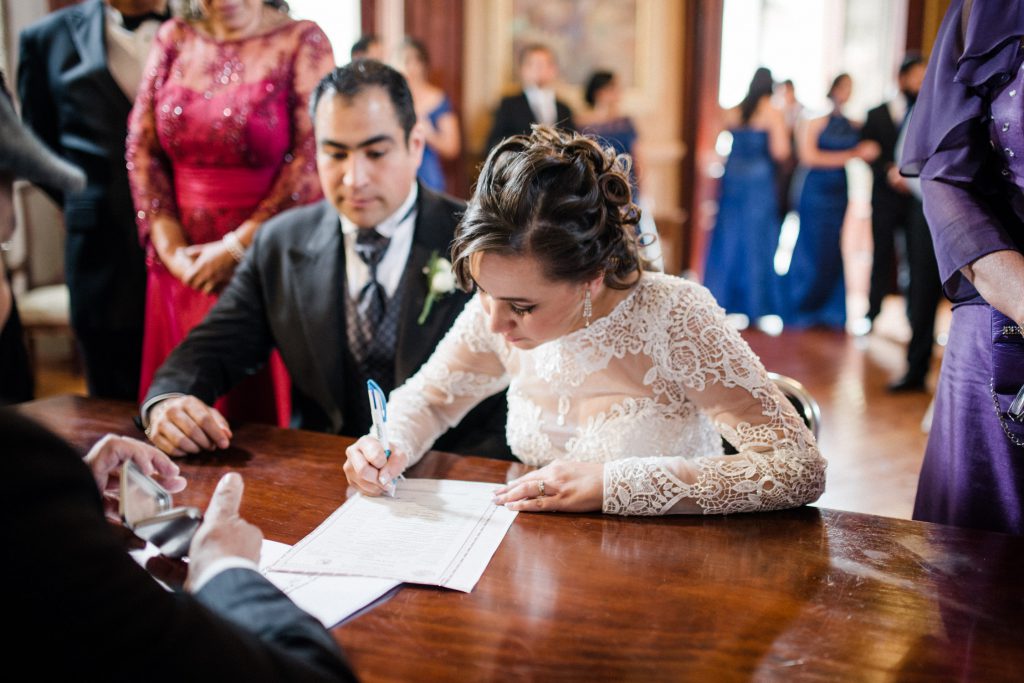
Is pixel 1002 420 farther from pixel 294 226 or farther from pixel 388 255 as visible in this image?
pixel 294 226

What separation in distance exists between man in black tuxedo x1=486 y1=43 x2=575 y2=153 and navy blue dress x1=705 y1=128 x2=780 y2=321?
5.21ft

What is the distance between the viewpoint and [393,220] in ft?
8.51

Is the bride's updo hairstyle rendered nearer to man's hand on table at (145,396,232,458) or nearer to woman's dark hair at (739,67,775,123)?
man's hand on table at (145,396,232,458)

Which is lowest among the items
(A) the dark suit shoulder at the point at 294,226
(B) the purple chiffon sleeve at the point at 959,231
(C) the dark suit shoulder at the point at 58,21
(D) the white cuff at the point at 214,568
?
(D) the white cuff at the point at 214,568

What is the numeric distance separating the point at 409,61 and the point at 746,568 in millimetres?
5868

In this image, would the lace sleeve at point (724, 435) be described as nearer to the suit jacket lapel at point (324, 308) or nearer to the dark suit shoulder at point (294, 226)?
the suit jacket lapel at point (324, 308)

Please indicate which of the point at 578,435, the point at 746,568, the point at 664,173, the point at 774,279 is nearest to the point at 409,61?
the point at 664,173

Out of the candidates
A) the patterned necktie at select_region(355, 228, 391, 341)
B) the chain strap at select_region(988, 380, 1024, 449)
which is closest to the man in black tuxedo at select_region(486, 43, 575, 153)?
the patterned necktie at select_region(355, 228, 391, 341)

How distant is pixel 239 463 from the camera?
194 cm

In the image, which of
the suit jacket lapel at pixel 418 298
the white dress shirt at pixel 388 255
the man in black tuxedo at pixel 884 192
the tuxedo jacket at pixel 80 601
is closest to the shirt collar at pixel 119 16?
the white dress shirt at pixel 388 255

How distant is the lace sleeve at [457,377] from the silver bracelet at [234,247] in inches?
39.1

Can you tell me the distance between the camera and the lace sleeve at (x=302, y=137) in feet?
9.64

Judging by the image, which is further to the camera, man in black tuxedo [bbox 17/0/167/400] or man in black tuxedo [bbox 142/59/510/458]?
man in black tuxedo [bbox 17/0/167/400]

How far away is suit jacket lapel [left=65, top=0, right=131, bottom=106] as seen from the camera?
3.13 metres
